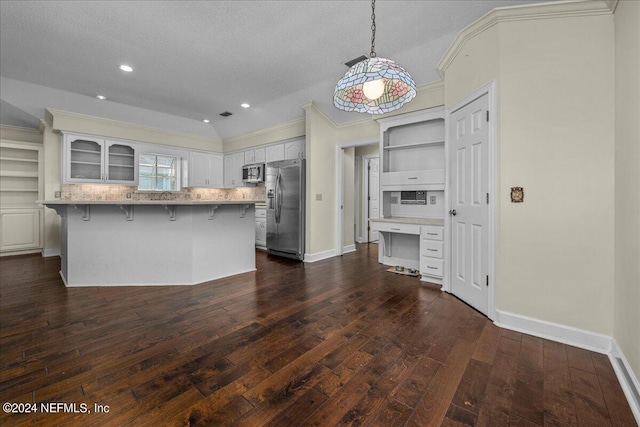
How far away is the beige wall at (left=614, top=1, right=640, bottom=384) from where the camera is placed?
1.63 m

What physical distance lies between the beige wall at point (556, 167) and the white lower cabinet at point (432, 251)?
1166 millimetres

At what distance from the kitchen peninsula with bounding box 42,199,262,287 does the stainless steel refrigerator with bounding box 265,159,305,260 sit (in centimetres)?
180

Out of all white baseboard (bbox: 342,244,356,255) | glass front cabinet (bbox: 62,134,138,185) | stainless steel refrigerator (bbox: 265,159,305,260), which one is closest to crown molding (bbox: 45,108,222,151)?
glass front cabinet (bbox: 62,134,138,185)

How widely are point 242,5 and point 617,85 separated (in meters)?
3.23

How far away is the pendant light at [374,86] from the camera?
1.96 meters

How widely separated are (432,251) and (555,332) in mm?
1627

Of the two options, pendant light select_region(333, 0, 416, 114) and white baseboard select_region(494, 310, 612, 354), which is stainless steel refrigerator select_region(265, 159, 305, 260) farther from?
white baseboard select_region(494, 310, 612, 354)

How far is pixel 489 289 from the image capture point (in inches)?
100

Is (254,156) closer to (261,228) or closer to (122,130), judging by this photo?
(261,228)

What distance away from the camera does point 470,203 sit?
2.88 metres

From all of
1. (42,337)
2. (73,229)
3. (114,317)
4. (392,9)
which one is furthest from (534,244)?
(73,229)

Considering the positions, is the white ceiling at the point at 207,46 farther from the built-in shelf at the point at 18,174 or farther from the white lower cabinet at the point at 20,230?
the white lower cabinet at the point at 20,230

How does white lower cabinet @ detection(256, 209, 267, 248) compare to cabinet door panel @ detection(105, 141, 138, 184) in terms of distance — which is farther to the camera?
white lower cabinet @ detection(256, 209, 267, 248)

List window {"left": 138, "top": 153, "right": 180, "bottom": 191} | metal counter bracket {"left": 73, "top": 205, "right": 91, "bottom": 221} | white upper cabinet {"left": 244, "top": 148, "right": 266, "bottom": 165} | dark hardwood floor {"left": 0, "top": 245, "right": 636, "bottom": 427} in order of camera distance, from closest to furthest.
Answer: dark hardwood floor {"left": 0, "top": 245, "right": 636, "bottom": 427} → metal counter bracket {"left": 73, "top": 205, "right": 91, "bottom": 221} → window {"left": 138, "top": 153, "right": 180, "bottom": 191} → white upper cabinet {"left": 244, "top": 148, "right": 266, "bottom": 165}
